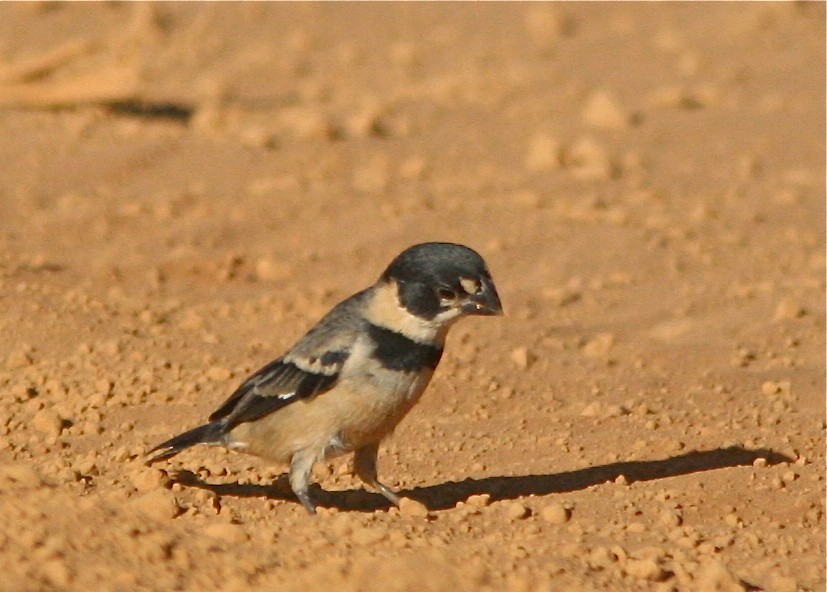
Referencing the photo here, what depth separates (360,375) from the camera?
690 cm

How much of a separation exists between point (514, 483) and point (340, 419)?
998 millimetres

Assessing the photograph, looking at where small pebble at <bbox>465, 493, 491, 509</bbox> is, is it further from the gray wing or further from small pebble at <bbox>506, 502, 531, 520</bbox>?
the gray wing

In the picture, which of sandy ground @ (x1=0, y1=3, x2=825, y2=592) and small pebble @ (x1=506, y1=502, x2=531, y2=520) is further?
small pebble @ (x1=506, y1=502, x2=531, y2=520)

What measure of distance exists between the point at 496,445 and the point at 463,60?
9.06 meters

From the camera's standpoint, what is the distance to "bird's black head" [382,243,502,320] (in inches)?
276

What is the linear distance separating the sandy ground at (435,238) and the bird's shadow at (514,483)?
23 millimetres

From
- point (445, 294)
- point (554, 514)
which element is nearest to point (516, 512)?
point (554, 514)

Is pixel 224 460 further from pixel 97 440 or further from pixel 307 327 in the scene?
pixel 307 327

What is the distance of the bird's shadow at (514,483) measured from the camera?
7.29 meters

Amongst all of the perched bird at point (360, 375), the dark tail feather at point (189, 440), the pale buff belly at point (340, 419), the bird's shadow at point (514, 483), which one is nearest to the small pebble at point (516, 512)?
the bird's shadow at point (514, 483)

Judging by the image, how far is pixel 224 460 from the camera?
7.76m

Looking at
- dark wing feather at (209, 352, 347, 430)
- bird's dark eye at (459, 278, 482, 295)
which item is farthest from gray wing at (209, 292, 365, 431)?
bird's dark eye at (459, 278, 482, 295)

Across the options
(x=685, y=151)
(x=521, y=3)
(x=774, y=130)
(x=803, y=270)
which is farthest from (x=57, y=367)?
(x=521, y=3)

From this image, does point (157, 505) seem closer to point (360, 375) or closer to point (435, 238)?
point (360, 375)
